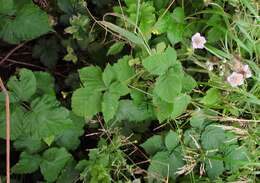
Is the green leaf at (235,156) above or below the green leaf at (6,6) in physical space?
below

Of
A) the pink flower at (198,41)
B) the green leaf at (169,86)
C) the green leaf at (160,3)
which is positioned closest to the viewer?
the green leaf at (169,86)

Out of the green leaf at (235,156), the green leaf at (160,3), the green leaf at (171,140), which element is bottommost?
the green leaf at (235,156)

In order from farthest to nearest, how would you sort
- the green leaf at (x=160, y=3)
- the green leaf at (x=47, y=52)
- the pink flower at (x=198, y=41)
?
the green leaf at (x=47, y=52) → the green leaf at (x=160, y=3) → the pink flower at (x=198, y=41)

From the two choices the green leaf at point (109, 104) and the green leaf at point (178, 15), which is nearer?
the green leaf at point (109, 104)

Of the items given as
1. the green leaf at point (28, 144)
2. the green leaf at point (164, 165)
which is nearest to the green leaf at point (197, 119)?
the green leaf at point (164, 165)

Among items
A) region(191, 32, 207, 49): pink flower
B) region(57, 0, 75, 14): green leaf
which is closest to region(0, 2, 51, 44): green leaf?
region(57, 0, 75, 14): green leaf

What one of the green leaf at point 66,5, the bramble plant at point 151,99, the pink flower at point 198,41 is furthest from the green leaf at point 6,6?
the pink flower at point 198,41

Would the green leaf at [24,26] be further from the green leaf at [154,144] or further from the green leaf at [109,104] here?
the green leaf at [154,144]

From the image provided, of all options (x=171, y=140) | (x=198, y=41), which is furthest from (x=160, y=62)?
(x=171, y=140)

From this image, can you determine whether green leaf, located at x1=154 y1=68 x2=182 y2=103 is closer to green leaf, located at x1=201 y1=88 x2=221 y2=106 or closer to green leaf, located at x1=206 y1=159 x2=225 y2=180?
green leaf, located at x1=201 y1=88 x2=221 y2=106
